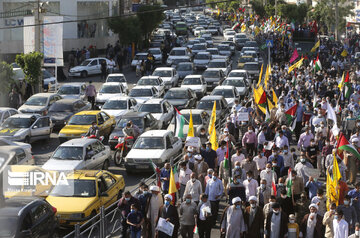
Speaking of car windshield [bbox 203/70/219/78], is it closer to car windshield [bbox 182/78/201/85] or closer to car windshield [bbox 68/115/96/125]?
car windshield [bbox 182/78/201/85]

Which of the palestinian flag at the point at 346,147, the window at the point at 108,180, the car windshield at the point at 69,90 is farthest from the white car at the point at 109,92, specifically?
the palestinian flag at the point at 346,147

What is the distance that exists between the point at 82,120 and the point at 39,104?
437 centimetres

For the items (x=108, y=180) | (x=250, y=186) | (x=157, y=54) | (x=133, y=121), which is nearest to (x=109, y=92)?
(x=133, y=121)

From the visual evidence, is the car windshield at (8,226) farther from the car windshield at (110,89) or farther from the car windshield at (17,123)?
the car windshield at (110,89)

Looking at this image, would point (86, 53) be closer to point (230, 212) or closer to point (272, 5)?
point (230, 212)

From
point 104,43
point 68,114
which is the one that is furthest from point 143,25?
point 68,114

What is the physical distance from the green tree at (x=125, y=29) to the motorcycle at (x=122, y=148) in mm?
30630

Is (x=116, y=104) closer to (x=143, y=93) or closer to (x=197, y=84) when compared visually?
(x=143, y=93)

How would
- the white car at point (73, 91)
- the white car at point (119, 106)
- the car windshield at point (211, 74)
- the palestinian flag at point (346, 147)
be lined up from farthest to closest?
the car windshield at point (211, 74) → the white car at point (73, 91) → the white car at point (119, 106) → the palestinian flag at point (346, 147)

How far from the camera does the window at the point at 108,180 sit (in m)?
15.9

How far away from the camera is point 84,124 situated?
963 inches

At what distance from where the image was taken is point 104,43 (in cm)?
5747

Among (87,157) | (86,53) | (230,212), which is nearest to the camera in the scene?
(230,212)

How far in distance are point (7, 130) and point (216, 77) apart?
16153 mm
